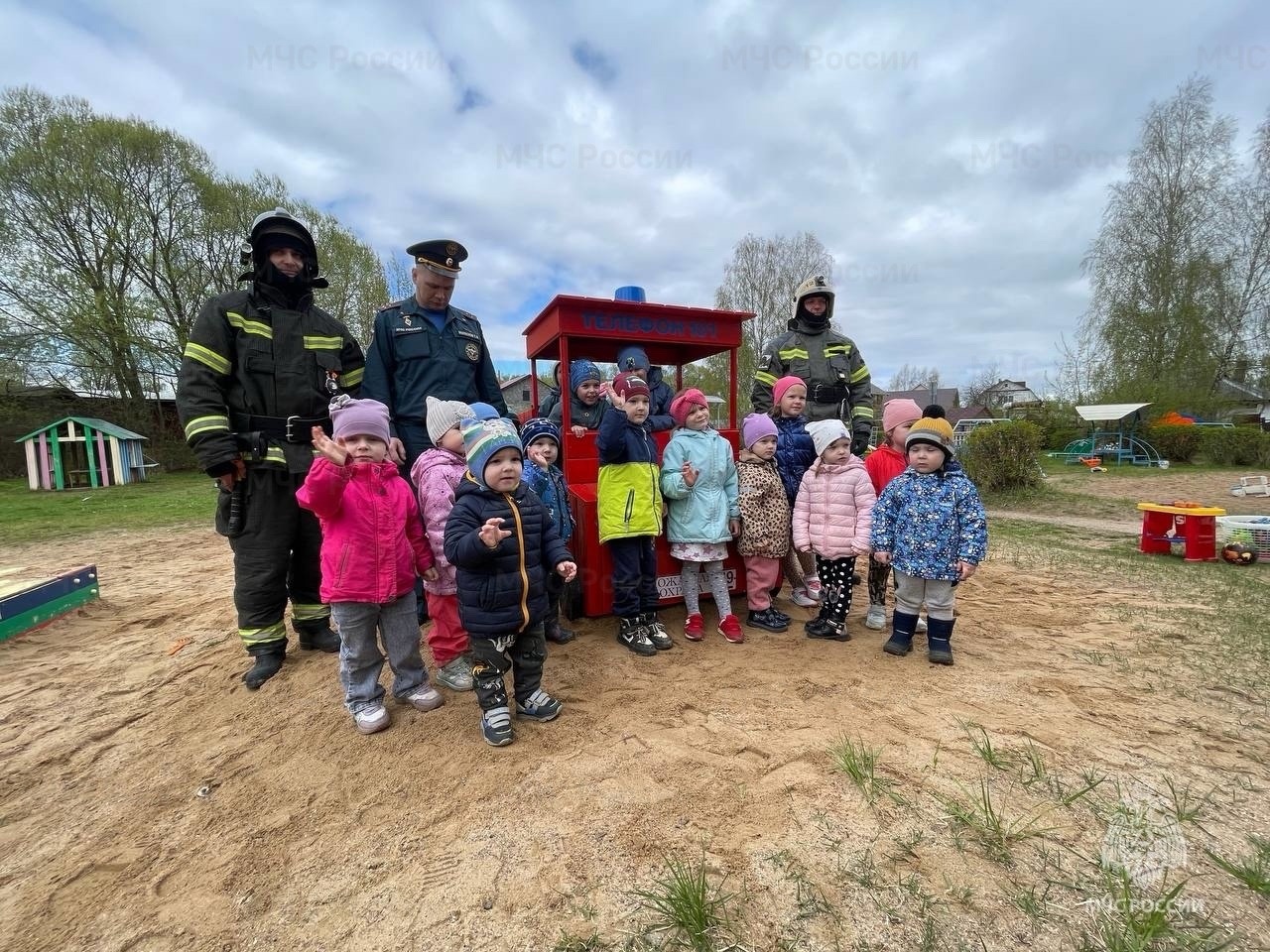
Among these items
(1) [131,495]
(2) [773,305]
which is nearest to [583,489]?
(1) [131,495]

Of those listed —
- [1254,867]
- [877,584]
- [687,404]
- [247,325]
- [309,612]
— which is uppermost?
[247,325]

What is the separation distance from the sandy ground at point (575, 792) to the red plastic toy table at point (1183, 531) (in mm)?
3117

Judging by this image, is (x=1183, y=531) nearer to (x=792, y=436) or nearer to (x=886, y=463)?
(x=886, y=463)

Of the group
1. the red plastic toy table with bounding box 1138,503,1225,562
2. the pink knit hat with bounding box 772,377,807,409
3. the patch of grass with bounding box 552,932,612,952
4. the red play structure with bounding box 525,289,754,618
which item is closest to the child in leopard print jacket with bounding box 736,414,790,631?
the red play structure with bounding box 525,289,754,618

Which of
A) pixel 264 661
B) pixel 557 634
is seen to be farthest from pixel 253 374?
pixel 557 634

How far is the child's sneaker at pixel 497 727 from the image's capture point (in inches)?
94.6

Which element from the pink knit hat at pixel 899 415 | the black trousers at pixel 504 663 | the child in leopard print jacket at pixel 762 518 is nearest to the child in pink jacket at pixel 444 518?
the black trousers at pixel 504 663

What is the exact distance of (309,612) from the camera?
3379 mm

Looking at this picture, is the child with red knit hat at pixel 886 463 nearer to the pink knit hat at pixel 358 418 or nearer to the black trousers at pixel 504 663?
the black trousers at pixel 504 663

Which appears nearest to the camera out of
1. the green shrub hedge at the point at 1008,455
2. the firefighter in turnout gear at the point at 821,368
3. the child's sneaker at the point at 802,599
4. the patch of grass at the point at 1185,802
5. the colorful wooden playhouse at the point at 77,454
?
the patch of grass at the point at 1185,802

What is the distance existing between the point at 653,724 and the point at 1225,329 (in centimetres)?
2988

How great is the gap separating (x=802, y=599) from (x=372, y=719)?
3.08m

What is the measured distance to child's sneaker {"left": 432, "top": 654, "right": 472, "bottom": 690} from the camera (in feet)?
9.64

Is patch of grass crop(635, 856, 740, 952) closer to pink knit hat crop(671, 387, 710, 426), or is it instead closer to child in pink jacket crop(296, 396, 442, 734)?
child in pink jacket crop(296, 396, 442, 734)
